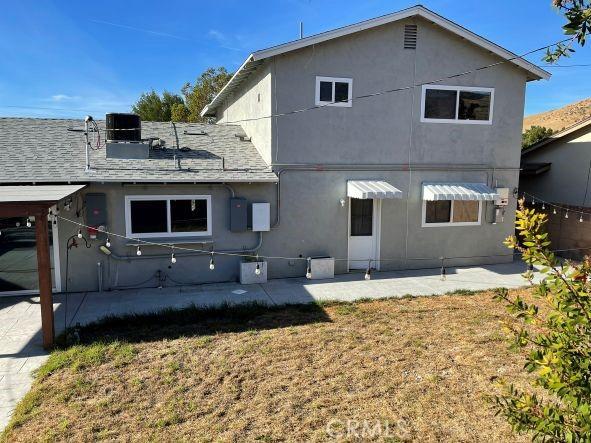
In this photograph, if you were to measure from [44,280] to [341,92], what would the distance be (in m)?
10.8

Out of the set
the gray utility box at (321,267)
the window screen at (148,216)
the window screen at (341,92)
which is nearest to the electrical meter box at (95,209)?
the window screen at (148,216)

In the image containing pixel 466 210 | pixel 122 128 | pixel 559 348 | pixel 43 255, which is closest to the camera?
pixel 559 348

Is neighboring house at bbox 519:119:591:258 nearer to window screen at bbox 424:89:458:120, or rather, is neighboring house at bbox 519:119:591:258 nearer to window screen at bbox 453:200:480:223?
window screen at bbox 453:200:480:223

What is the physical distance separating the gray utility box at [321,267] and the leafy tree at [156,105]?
124ft

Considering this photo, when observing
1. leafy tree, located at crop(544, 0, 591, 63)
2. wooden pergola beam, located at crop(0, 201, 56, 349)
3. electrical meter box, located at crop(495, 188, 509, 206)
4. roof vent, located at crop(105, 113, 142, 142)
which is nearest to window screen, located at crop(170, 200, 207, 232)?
roof vent, located at crop(105, 113, 142, 142)

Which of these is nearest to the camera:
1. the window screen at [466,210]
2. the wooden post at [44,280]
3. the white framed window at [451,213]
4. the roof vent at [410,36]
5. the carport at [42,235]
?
the carport at [42,235]

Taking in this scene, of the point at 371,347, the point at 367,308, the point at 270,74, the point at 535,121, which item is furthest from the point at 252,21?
the point at 535,121

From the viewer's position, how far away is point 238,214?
13.9m

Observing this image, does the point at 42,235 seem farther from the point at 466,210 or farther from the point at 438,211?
the point at 466,210

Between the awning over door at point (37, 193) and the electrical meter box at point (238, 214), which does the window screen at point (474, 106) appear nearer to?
the electrical meter box at point (238, 214)

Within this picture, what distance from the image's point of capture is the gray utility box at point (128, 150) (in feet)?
47.6

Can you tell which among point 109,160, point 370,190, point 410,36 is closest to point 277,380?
point 370,190

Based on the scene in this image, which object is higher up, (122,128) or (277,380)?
(122,128)

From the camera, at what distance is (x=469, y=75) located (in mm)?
15898
